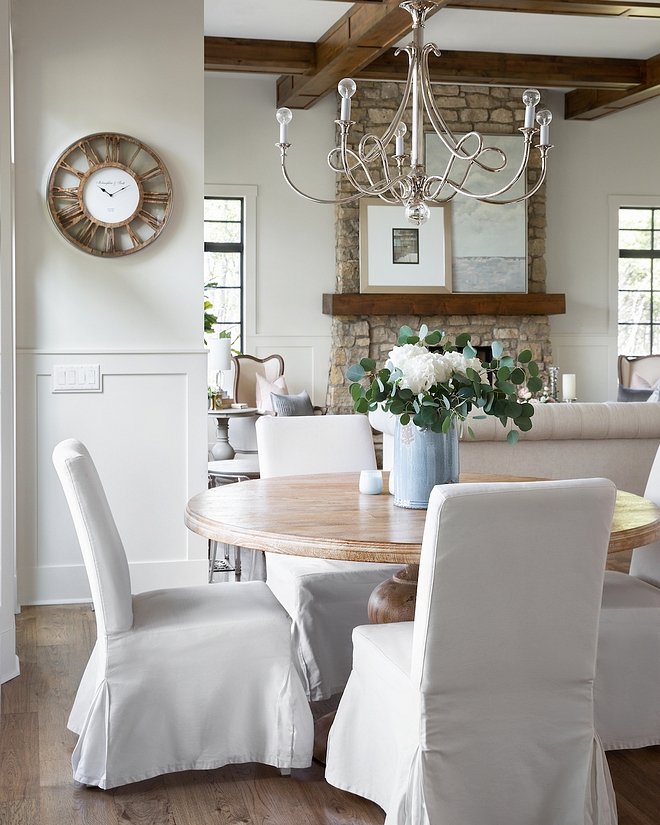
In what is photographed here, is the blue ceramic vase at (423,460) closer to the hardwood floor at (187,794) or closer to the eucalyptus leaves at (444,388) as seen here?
the eucalyptus leaves at (444,388)

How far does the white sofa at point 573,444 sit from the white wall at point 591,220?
449 cm

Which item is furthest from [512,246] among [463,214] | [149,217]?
[149,217]

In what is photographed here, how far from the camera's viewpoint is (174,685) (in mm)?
2150

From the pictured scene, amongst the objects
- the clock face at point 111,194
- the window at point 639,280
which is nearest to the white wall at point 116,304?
the clock face at point 111,194

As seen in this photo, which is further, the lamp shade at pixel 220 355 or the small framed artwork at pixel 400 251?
the small framed artwork at pixel 400 251

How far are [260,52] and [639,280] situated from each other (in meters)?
4.51

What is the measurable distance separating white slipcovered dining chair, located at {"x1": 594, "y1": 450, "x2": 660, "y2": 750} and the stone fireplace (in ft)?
18.8

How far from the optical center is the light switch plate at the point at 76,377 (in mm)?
3732

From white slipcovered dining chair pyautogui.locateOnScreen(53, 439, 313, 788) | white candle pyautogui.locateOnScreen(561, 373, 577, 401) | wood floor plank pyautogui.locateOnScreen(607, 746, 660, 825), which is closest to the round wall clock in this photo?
white slipcovered dining chair pyautogui.locateOnScreen(53, 439, 313, 788)

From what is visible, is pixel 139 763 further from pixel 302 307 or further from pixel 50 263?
pixel 302 307

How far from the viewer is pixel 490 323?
838 cm

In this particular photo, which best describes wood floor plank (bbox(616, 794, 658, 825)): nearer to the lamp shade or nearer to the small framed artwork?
the lamp shade

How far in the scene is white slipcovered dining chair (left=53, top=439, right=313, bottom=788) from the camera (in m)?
2.11

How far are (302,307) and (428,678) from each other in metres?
6.69
